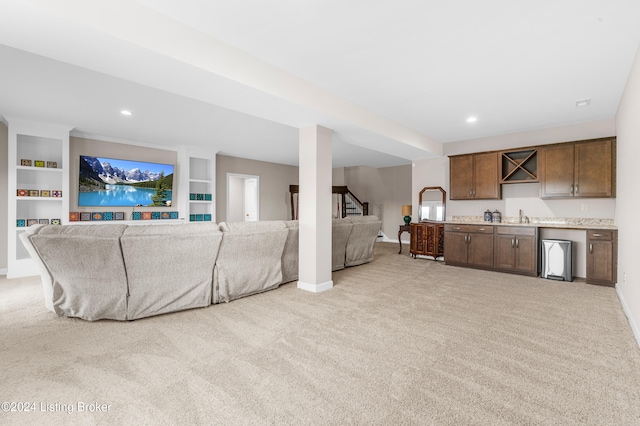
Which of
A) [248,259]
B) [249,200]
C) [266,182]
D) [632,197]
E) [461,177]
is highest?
[266,182]

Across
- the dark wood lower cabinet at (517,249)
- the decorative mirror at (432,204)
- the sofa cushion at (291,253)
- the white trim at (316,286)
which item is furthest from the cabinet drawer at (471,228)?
the sofa cushion at (291,253)

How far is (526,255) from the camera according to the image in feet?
16.1

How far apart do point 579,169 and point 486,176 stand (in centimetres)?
135

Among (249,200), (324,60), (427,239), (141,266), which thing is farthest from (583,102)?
(249,200)

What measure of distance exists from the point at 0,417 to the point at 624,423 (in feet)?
11.0

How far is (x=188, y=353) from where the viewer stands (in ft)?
7.48

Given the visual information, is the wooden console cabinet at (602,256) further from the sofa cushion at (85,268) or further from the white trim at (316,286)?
the sofa cushion at (85,268)

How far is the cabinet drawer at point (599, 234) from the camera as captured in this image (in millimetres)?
4137

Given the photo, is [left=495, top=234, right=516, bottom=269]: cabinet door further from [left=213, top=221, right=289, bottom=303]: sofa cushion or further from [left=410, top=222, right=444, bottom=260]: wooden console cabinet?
[left=213, top=221, right=289, bottom=303]: sofa cushion

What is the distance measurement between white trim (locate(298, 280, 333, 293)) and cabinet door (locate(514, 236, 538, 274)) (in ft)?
10.9

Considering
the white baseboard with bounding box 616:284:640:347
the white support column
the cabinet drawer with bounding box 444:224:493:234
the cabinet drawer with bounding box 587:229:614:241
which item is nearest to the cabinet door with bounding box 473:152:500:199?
the cabinet drawer with bounding box 444:224:493:234

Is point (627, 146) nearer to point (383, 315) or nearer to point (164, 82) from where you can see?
point (383, 315)

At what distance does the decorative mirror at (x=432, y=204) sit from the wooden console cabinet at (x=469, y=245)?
88 cm

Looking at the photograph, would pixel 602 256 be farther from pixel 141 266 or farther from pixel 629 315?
pixel 141 266
